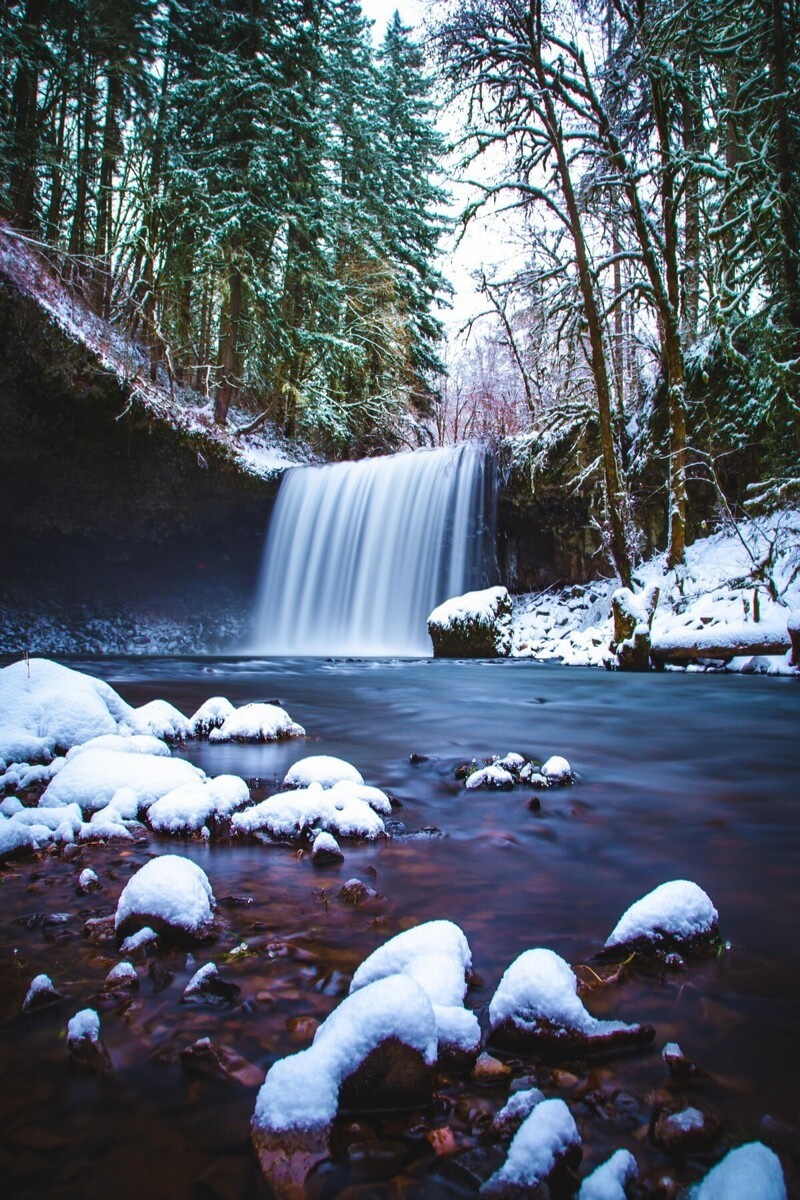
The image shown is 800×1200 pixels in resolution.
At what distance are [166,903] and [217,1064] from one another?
52 centimetres

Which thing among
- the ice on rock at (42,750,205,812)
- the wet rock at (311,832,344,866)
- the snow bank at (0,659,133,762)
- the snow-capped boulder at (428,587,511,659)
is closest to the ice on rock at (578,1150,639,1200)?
the wet rock at (311,832,344,866)

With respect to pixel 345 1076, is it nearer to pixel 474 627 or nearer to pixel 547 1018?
pixel 547 1018

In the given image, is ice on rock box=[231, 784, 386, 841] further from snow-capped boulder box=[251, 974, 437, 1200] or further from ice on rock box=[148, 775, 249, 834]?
snow-capped boulder box=[251, 974, 437, 1200]

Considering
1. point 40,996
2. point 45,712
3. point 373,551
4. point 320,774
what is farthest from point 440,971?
point 373,551

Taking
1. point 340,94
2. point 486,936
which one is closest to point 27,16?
point 340,94

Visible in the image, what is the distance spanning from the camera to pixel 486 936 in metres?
1.65

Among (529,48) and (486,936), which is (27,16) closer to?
(529,48)

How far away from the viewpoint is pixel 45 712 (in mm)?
3512

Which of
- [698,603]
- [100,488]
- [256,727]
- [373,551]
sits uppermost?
[100,488]

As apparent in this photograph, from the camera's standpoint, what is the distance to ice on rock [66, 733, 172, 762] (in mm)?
2977

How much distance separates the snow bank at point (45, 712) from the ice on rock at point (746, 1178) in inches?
129

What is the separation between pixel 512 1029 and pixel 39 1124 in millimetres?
806

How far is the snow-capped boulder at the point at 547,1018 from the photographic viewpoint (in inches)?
46.1

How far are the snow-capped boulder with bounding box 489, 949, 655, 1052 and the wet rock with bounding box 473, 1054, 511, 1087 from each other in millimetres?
68
